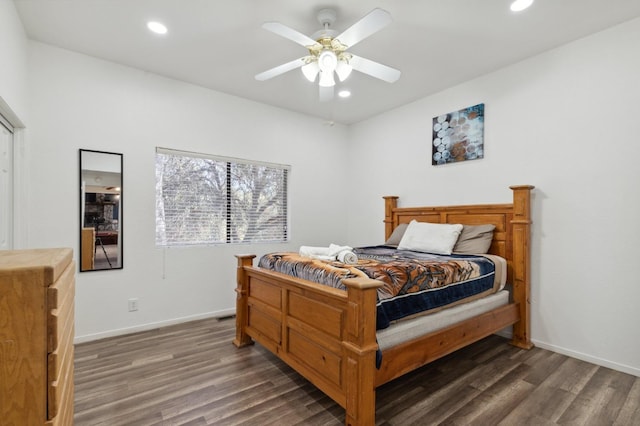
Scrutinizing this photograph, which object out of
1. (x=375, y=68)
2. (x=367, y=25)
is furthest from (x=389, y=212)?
(x=367, y=25)

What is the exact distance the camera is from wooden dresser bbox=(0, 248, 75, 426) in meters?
0.75

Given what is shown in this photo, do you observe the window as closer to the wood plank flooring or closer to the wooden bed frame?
the wooden bed frame

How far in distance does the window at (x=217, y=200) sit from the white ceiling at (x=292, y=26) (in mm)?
980

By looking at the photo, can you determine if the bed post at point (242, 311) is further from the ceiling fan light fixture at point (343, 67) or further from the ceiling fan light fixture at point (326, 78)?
the ceiling fan light fixture at point (343, 67)

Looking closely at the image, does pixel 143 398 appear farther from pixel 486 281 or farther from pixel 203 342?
pixel 486 281

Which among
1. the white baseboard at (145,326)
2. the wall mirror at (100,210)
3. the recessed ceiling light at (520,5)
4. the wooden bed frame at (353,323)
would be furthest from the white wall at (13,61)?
the recessed ceiling light at (520,5)

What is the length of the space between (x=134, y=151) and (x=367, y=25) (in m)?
2.62

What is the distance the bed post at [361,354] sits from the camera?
5.35 ft

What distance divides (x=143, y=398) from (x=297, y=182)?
3.04 metres

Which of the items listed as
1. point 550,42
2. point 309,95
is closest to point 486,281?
point 550,42

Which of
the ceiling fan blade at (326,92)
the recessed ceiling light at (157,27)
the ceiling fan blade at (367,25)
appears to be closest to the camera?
the ceiling fan blade at (367,25)

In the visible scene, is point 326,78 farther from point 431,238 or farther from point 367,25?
point 431,238

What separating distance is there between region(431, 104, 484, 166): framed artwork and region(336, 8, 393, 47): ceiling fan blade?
194 centimetres

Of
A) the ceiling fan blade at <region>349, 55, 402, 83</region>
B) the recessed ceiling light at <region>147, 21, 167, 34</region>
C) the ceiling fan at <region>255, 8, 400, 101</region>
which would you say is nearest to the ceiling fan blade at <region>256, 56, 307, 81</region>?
the ceiling fan at <region>255, 8, 400, 101</region>
